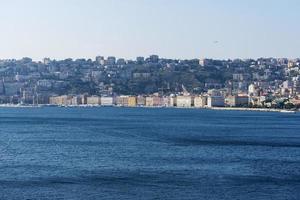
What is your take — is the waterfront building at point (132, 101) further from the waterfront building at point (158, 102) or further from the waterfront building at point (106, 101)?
the waterfront building at point (106, 101)

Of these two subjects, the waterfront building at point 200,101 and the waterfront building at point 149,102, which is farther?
the waterfront building at point 149,102

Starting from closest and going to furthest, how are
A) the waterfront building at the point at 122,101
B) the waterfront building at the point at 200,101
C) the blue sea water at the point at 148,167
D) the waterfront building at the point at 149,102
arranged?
the blue sea water at the point at 148,167, the waterfront building at the point at 200,101, the waterfront building at the point at 149,102, the waterfront building at the point at 122,101

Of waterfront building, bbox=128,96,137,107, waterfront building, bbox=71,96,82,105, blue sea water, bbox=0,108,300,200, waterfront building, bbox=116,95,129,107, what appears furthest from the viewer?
waterfront building, bbox=71,96,82,105

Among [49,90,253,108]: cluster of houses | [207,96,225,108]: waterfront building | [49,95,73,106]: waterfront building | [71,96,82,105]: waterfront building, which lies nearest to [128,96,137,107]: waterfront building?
[49,90,253,108]: cluster of houses

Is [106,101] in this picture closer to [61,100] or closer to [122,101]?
[122,101]

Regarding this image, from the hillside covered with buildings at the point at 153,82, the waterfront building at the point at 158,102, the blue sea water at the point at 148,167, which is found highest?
the hillside covered with buildings at the point at 153,82

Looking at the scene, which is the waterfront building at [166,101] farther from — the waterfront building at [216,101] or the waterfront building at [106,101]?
the waterfront building at [216,101]

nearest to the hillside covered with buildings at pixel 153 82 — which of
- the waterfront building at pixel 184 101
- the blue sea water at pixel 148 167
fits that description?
the waterfront building at pixel 184 101

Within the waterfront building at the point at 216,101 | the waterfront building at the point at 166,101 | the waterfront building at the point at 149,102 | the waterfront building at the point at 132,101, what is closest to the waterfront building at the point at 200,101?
the waterfront building at the point at 216,101

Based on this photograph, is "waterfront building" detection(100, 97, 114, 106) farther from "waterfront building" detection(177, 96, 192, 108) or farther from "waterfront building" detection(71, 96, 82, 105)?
"waterfront building" detection(177, 96, 192, 108)

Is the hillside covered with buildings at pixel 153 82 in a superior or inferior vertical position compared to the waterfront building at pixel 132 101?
superior

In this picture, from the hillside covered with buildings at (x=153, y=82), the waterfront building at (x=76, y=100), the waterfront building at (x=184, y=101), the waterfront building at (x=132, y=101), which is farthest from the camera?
the waterfront building at (x=76, y=100)

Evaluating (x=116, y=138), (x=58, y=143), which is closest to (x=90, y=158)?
(x=58, y=143)

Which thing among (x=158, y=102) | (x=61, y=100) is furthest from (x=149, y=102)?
(x=61, y=100)
